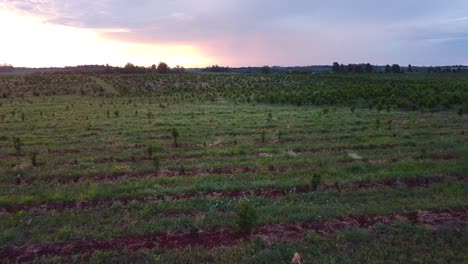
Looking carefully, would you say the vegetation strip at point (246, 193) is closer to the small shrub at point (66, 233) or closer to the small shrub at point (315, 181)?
the small shrub at point (315, 181)

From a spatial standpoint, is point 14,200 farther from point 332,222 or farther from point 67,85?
point 67,85

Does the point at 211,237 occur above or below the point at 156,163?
below

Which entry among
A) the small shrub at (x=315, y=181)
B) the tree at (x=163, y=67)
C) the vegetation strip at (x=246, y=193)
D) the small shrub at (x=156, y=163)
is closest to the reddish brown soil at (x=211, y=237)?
the small shrub at (x=315, y=181)

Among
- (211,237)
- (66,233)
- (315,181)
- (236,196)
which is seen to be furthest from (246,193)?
(66,233)

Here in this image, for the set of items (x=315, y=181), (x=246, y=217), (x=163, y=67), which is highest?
(x=163, y=67)

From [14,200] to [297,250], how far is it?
7558 mm

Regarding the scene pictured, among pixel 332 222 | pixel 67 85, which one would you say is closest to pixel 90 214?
pixel 332 222

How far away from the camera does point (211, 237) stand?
7.92 metres

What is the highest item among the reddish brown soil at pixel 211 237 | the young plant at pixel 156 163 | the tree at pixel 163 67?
the tree at pixel 163 67

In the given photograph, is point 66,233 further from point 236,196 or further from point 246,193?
point 246,193

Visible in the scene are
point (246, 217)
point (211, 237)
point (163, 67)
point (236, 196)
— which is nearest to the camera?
point (246, 217)

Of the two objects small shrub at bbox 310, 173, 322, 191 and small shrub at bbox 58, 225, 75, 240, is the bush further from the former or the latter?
small shrub at bbox 58, 225, 75, 240

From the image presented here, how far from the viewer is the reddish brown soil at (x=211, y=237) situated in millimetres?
7395

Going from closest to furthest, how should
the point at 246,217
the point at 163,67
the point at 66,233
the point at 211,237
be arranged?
the point at 246,217 < the point at 211,237 < the point at 66,233 < the point at 163,67
